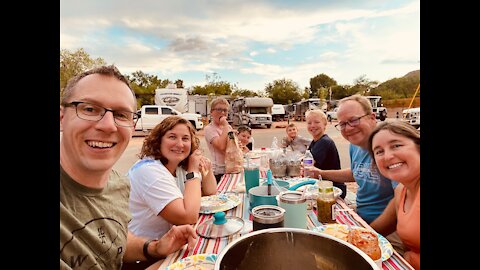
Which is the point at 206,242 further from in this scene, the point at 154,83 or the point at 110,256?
the point at 154,83

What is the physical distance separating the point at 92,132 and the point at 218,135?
8.52 ft

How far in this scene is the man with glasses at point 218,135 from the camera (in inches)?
137

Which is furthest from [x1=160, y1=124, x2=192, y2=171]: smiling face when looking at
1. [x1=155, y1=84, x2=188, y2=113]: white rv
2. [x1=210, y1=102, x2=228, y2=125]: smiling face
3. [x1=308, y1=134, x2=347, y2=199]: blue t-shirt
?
[x1=155, y1=84, x2=188, y2=113]: white rv

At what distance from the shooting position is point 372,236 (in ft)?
A: 3.38

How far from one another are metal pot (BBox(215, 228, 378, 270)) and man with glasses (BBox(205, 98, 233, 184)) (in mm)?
2809

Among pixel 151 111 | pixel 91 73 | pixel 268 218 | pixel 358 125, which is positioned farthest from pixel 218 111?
pixel 151 111

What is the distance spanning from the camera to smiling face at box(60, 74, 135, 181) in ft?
3.28

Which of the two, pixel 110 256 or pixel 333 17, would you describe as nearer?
pixel 333 17

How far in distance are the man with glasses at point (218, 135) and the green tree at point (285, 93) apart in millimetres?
37572
